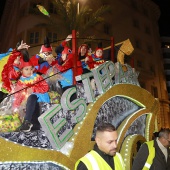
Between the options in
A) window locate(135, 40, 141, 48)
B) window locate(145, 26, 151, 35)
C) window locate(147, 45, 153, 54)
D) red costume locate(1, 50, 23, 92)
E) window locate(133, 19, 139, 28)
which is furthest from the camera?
window locate(145, 26, 151, 35)

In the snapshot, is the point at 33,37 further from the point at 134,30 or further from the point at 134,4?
the point at 134,4

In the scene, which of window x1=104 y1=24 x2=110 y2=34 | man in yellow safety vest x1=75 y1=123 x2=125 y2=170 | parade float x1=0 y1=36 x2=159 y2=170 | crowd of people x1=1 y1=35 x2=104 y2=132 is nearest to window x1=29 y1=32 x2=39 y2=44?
Answer: window x1=104 y1=24 x2=110 y2=34

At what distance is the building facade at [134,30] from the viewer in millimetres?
21156

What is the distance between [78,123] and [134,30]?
24.2 meters

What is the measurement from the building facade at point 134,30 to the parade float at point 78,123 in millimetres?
15089

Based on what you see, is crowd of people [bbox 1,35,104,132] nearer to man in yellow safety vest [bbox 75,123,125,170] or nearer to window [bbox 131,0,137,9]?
man in yellow safety vest [bbox 75,123,125,170]

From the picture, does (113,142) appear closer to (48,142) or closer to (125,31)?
(48,142)

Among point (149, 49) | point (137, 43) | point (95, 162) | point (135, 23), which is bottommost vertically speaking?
point (95, 162)

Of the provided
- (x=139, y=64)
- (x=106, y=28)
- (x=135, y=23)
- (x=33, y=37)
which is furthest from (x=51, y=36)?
(x=135, y=23)

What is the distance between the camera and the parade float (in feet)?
10.3

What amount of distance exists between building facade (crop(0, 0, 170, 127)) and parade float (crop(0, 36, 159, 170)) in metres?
15.1

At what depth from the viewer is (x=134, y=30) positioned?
26.4 meters

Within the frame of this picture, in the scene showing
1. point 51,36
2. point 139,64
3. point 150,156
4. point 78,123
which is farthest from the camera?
point 139,64

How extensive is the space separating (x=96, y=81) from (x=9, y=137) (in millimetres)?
2033
